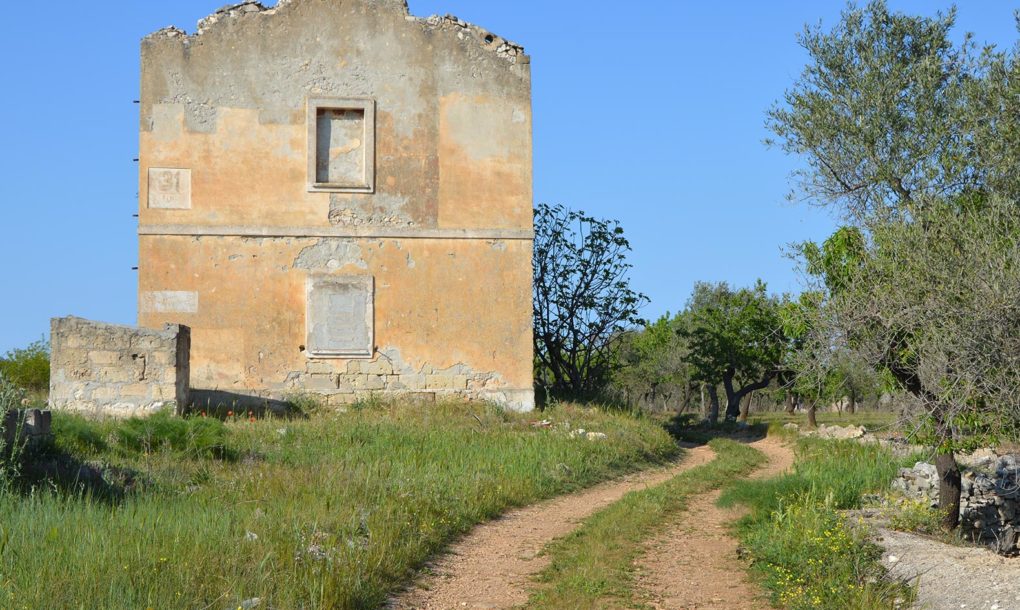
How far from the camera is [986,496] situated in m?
11.5

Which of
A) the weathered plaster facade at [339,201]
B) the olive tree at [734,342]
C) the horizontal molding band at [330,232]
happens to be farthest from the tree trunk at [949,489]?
the olive tree at [734,342]

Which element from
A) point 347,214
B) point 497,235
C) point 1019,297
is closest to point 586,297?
point 497,235

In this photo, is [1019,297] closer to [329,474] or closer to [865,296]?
[865,296]

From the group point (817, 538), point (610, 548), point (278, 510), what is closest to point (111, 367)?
point (278, 510)

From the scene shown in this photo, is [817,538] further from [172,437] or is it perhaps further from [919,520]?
[172,437]

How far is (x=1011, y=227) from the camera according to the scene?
945 cm

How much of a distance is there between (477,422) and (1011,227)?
1029cm

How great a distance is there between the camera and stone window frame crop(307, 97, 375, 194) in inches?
795

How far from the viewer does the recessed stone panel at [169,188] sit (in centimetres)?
1994

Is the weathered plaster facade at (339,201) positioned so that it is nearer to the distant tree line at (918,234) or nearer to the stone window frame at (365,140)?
the stone window frame at (365,140)

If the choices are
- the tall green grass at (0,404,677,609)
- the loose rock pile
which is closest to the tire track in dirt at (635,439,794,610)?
the tall green grass at (0,404,677,609)

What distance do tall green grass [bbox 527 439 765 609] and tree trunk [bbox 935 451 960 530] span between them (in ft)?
9.40

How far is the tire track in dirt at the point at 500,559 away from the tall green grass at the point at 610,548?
19 cm

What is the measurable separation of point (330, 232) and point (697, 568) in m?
12.4
